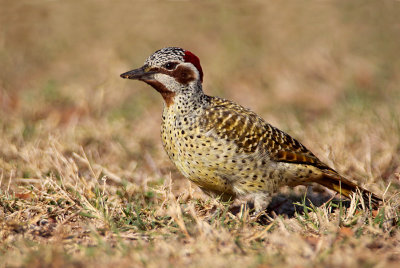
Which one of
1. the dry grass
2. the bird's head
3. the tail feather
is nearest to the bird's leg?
the dry grass

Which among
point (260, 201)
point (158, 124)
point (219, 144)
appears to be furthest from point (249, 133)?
point (158, 124)

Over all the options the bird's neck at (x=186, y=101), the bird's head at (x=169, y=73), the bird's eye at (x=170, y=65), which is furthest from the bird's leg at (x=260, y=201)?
the bird's eye at (x=170, y=65)

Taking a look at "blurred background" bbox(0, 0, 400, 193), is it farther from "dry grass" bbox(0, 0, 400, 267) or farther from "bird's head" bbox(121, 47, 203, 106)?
"bird's head" bbox(121, 47, 203, 106)

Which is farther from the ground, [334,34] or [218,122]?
[334,34]

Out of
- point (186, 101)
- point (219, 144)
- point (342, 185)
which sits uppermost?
point (186, 101)

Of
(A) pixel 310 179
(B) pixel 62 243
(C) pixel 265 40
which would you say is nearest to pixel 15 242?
(B) pixel 62 243

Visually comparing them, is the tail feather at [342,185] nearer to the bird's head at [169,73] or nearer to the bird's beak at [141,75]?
the bird's head at [169,73]

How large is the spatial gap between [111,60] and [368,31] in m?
5.47

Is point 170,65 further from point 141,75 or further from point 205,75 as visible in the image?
point 205,75

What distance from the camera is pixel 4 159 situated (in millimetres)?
5191

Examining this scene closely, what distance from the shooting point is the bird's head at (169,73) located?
4.13 metres

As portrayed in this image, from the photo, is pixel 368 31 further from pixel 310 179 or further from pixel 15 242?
pixel 15 242

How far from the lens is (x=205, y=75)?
352 inches

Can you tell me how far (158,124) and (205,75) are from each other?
2324mm
